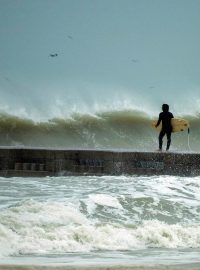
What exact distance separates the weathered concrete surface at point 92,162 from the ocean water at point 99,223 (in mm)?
1467

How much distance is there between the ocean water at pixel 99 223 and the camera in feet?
21.7

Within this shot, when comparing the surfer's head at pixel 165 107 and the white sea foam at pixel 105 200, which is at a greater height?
the surfer's head at pixel 165 107

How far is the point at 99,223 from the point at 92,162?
5.56 m

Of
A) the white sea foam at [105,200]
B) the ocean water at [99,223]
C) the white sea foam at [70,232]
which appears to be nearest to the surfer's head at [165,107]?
the ocean water at [99,223]

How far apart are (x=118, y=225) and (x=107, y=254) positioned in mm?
1482

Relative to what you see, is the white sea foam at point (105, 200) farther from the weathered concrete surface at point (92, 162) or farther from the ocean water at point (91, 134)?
the ocean water at point (91, 134)

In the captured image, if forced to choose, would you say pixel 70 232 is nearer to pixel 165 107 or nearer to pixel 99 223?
pixel 99 223

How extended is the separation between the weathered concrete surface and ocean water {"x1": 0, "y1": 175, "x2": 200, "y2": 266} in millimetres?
1467

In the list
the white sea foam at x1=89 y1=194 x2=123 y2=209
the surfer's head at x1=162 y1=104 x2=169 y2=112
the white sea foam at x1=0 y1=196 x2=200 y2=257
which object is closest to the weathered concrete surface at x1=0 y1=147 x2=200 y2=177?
the surfer's head at x1=162 y1=104 x2=169 y2=112

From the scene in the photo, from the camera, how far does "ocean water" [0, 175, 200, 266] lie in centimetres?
661

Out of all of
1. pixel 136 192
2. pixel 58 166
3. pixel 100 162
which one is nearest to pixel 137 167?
pixel 100 162

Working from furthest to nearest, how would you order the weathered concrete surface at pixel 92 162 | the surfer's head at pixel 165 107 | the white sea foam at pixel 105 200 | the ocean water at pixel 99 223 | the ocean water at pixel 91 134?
the ocean water at pixel 91 134, the surfer's head at pixel 165 107, the weathered concrete surface at pixel 92 162, the white sea foam at pixel 105 200, the ocean water at pixel 99 223

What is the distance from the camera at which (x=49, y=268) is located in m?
5.48

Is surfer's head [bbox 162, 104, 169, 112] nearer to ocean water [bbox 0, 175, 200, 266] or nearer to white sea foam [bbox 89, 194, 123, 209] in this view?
ocean water [bbox 0, 175, 200, 266]
